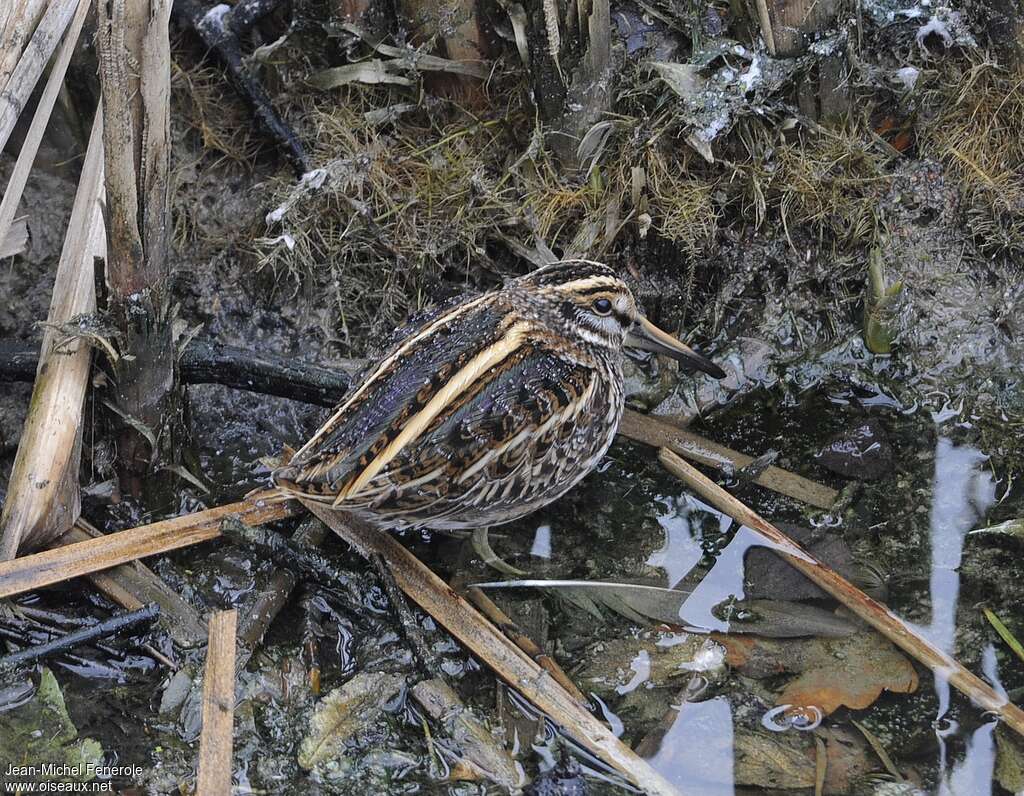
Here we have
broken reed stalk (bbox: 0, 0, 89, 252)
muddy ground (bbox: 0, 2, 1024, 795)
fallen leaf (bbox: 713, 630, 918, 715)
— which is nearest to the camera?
fallen leaf (bbox: 713, 630, 918, 715)

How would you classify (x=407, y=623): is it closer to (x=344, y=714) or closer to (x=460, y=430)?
(x=344, y=714)

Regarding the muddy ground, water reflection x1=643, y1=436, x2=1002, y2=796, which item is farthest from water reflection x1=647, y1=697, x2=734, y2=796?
the muddy ground

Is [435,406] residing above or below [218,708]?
above

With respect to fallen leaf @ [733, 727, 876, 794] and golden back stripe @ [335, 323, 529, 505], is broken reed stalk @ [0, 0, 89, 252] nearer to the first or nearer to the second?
golden back stripe @ [335, 323, 529, 505]

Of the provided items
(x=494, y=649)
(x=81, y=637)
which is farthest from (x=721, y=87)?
(x=81, y=637)

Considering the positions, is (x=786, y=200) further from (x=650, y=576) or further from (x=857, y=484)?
(x=650, y=576)
